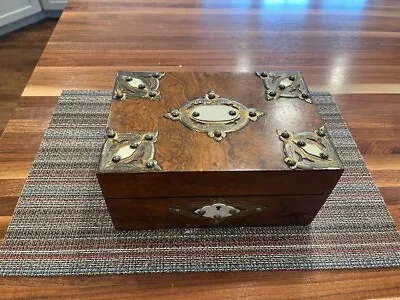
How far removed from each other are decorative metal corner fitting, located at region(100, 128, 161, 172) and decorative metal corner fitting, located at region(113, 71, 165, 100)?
11cm

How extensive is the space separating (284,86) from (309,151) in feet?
0.64

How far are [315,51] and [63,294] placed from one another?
3.24 feet

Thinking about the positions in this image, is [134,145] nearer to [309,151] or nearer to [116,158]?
[116,158]

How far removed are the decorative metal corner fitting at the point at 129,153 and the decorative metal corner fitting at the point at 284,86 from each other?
0.26 m

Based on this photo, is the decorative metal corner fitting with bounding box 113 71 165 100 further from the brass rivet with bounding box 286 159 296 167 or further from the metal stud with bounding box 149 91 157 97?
the brass rivet with bounding box 286 159 296 167

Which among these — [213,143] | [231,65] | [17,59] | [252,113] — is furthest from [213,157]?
[17,59]

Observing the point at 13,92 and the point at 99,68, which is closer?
the point at 99,68

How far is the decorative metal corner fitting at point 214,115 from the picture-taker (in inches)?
25.2

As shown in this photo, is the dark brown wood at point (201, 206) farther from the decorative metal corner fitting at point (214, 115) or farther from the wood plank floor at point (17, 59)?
the wood plank floor at point (17, 59)

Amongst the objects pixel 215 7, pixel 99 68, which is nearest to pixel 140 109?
pixel 99 68

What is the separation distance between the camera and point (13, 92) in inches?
65.1

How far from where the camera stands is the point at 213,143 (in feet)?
2.01

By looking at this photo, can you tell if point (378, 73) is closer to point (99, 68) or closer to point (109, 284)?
point (99, 68)

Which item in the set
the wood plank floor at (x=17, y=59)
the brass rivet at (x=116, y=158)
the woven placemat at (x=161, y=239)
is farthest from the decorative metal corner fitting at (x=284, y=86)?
the wood plank floor at (x=17, y=59)
